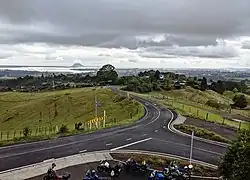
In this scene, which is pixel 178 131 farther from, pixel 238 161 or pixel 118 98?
pixel 118 98

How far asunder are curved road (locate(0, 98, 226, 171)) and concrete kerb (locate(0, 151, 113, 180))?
104 cm

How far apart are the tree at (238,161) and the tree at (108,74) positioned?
4707 inches

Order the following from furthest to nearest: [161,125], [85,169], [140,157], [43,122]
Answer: [43,122] → [161,125] → [140,157] → [85,169]

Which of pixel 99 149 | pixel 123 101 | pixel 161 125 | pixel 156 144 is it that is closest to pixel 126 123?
pixel 161 125

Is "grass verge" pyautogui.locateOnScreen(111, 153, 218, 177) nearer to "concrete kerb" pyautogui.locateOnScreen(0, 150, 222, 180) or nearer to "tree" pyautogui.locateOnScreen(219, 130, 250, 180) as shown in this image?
"concrete kerb" pyautogui.locateOnScreen(0, 150, 222, 180)

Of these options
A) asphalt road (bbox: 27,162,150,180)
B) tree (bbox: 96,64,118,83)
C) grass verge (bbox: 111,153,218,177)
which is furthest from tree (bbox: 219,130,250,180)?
tree (bbox: 96,64,118,83)

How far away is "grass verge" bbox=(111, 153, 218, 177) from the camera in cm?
2876

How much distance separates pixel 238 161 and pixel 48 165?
15.7m

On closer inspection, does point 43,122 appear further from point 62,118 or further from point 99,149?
point 99,149

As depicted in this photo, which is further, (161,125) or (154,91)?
(154,91)

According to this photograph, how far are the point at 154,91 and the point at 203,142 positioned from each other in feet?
228

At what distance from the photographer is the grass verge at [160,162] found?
28759 mm

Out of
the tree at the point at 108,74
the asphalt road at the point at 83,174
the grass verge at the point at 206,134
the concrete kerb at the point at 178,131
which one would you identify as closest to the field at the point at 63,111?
the concrete kerb at the point at 178,131

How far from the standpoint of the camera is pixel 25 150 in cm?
3250
